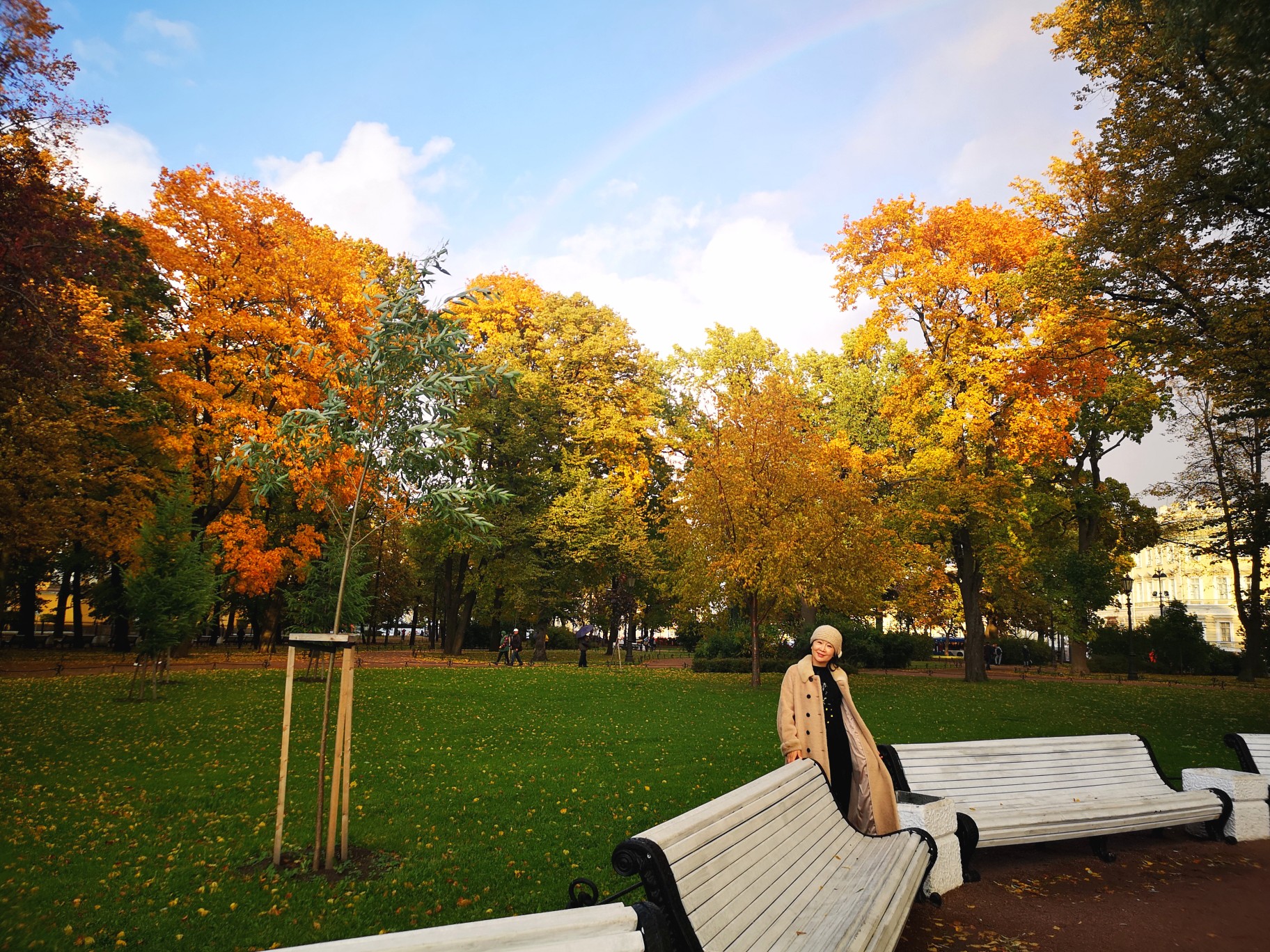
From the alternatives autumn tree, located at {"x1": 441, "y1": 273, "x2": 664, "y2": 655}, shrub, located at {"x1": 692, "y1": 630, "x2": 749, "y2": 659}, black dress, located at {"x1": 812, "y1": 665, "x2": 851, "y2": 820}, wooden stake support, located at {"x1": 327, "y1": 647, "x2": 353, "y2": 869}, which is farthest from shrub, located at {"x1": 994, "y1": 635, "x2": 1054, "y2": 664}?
wooden stake support, located at {"x1": 327, "y1": 647, "x2": 353, "y2": 869}

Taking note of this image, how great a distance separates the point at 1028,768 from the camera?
7.25 m

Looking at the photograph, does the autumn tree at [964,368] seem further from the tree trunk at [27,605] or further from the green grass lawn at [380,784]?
the tree trunk at [27,605]

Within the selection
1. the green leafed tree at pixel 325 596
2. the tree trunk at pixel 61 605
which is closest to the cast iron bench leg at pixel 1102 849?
the green leafed tree at pixel 325 596

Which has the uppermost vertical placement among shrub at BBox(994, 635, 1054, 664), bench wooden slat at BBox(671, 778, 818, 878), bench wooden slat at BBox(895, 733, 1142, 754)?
bench wooden slat at BBox(671, 778, 818, 878)

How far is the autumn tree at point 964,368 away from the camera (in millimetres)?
22469

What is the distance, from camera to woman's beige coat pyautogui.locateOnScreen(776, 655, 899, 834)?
5.77 m

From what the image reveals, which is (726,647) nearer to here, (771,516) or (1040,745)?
(771,516)

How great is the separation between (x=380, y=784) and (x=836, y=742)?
5.96m

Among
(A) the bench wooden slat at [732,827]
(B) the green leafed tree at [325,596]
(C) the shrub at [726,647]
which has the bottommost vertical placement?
(C) the shrub at [726,647]

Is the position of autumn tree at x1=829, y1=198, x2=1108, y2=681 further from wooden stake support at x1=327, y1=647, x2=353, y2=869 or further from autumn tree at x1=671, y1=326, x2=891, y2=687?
wooden stake support at x1=327, y1=647, x2=353, y2=869

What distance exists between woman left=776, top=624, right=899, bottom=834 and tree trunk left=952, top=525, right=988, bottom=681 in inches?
906

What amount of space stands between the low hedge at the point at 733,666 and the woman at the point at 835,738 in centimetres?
2321

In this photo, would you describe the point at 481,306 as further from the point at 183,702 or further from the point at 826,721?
the point at 826,721

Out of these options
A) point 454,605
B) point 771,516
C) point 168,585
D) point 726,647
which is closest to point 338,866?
point 168,585
